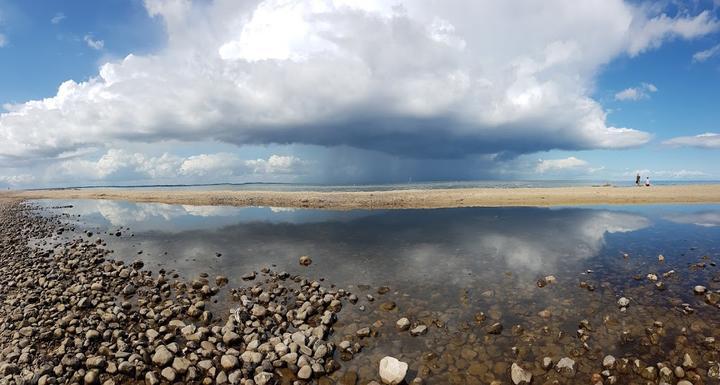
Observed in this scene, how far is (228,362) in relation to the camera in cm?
1082

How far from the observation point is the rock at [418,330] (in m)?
12.9

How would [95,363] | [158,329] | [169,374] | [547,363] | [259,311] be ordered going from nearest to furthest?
[169,374], [547,363], [95,363], [158,329], [259,311]

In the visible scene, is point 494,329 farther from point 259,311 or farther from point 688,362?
point 259,311

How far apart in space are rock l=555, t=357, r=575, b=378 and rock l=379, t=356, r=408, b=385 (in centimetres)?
451

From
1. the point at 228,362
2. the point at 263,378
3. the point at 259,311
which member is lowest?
the point at 263,378

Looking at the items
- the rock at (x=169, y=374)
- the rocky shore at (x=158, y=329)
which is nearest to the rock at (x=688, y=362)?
the rocky shore at (x=158, y=329)

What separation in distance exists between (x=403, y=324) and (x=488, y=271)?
28.1 feet

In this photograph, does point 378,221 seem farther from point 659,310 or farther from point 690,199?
point 690,199

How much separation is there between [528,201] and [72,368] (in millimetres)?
58295

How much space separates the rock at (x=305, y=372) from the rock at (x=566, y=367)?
287 inches

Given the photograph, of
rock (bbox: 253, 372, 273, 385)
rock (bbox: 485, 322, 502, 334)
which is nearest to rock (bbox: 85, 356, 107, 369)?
rock (bbox: 253, 372, 273, 385)

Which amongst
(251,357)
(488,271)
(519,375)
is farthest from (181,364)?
(488,271)

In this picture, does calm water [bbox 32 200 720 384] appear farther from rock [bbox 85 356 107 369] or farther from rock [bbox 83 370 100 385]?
rock [bbox 85 356 107 369]

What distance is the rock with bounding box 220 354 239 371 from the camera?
10.7 metres
